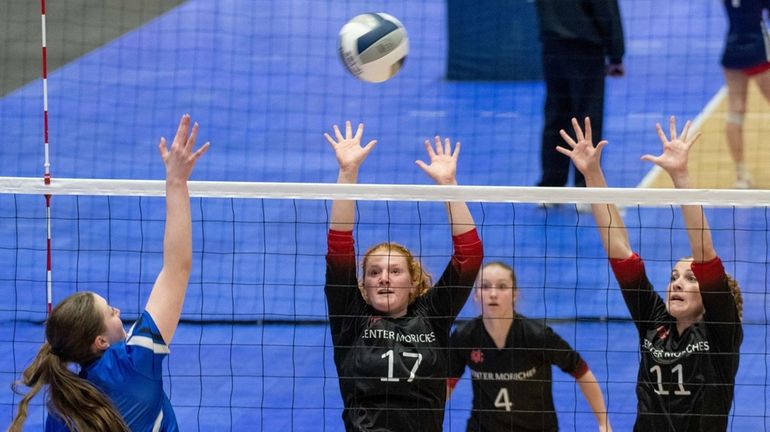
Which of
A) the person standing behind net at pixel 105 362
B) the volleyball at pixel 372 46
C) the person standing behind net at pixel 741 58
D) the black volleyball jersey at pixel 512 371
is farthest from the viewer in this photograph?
the person standing behind net at pixel 741 58

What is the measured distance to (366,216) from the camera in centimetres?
916

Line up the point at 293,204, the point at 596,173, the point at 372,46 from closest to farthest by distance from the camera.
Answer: the point at 596,173 < the point at 372,46 < the point at 293,204

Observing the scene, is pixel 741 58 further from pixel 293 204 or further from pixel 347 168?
pixel 347 168

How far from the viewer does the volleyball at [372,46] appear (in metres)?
6.04

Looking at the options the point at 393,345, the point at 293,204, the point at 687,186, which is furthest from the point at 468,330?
the point at 293,204

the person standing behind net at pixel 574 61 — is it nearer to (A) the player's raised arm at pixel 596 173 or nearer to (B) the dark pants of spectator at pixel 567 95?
(B) the dark pants of spectator at pixel 567 95

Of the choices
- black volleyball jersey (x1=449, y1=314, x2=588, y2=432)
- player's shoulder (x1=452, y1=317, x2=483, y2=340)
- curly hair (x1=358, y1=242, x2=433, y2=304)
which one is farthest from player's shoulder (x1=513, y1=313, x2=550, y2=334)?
curly hair (x1=358, y1=242, x2=433, y2=304)

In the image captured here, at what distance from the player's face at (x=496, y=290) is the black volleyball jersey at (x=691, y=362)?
64 cm

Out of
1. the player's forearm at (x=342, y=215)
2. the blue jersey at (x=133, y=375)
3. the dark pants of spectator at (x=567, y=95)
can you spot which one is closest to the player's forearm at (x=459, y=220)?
the player's forearm at (x=342, y=215)

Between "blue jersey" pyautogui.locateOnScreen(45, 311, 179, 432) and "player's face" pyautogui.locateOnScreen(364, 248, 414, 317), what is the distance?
4.27 feet

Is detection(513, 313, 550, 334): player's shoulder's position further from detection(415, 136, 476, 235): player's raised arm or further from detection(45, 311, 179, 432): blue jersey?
detection(45, 311, 179, 432): blue jersey

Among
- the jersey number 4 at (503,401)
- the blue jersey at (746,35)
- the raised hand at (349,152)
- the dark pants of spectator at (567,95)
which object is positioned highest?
the blue jersey at (746,35)

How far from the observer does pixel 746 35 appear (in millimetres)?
9734

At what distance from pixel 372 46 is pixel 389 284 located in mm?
1797
